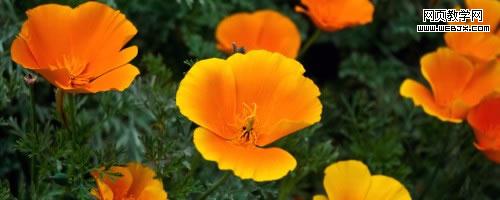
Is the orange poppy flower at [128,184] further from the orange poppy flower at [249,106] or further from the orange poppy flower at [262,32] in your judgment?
the orange poppy flower at [262,32]

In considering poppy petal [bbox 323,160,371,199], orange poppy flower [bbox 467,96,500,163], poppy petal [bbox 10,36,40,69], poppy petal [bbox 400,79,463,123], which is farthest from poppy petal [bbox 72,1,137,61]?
orange poppy flower [bbox 467,96,500,163]

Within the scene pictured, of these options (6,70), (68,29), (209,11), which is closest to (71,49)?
(68,29)

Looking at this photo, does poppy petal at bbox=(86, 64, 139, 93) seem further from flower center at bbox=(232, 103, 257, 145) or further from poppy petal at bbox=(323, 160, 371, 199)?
poppy petal at bbox=(323, 160, 371, 199)

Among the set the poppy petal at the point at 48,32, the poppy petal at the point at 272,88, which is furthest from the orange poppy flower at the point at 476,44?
the poppy petal at the point at 48,32

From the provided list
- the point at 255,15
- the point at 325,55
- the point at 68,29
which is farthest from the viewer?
the point at 325,55

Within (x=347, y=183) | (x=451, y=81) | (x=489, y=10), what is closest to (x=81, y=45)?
(x=347, y=183)

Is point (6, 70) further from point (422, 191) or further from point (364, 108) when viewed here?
point (422, 191)

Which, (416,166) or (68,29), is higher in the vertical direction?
(68,29)
